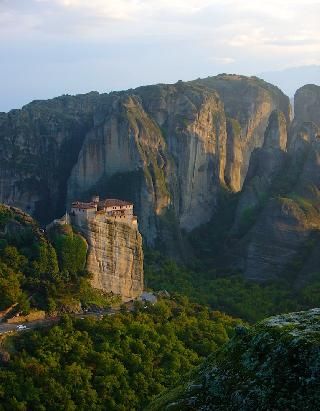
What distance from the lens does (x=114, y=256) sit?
36281mm

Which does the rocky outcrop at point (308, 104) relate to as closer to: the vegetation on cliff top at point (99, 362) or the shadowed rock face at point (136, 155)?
the shadowed rock face at point (136, 155)

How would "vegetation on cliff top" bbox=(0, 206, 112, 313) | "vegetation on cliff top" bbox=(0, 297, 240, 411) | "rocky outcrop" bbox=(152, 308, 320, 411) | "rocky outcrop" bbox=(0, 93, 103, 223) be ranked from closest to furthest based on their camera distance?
"rocky outcrop" bbox=(152, 308, 320, 411), "vegetation on cliff top" bbox=(0, 297, 240, 411), "vegetation on cliff top" bbox=(0, 206, 112, 313), "rocky outcrop" bbox=(0, 93, 103, 223)

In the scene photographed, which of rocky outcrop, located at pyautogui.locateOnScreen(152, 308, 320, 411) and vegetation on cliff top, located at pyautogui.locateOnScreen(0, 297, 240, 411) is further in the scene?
vegetation on cliff top, located at pyautogui.locateOnScreen(0, 297, 240, 411)

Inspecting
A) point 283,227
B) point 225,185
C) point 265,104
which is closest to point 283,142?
point 225,185

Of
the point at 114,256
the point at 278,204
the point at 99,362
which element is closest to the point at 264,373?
the point at 99,362

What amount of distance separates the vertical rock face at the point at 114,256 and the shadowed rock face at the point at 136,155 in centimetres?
2514

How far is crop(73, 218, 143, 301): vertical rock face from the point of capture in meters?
35.0

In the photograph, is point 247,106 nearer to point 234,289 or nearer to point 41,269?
point 234,289

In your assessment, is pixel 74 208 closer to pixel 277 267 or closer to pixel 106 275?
pixel 106 275

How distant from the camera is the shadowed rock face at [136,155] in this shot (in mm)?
65312

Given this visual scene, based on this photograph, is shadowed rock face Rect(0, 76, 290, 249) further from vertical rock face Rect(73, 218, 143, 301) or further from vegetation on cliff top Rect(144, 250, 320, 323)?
vertical rock face Rect(73, 218, 143, 301)

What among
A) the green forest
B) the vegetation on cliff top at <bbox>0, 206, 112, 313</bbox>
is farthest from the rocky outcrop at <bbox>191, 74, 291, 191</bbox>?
the vegetation on cliff top at <bbox>0, 206, 112, 313</bbox>

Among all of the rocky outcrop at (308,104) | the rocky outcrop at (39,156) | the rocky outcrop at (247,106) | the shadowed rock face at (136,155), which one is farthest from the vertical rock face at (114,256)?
the rocky outcrop at (308,104)

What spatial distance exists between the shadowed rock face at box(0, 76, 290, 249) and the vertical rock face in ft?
82.5
